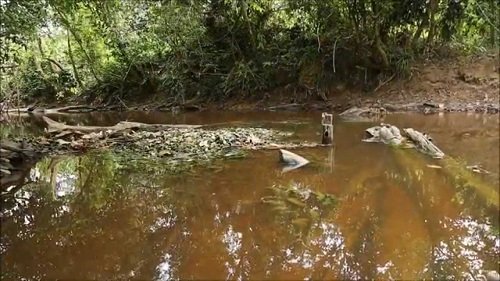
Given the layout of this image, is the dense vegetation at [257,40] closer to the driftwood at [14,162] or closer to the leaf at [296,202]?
the driftwood at [14,162]

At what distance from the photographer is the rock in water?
6.37 meters

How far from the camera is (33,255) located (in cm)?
384

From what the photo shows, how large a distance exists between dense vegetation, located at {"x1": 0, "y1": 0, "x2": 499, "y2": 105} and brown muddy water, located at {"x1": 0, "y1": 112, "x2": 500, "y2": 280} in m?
6.16

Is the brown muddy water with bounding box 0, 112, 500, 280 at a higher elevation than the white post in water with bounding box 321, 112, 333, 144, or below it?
below

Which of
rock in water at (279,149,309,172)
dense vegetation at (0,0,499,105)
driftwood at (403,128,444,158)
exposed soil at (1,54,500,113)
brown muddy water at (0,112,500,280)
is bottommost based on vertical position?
brown muddy water at (0,112,500,280)

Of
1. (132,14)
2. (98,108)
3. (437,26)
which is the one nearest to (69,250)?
(437,26)

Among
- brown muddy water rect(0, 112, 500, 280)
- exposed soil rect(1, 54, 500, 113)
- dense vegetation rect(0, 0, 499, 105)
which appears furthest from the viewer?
dense vegetation rect(0, 0, 499, 105)

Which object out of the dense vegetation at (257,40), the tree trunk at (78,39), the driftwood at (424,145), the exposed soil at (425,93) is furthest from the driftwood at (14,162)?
the tree trunk at (78,39)

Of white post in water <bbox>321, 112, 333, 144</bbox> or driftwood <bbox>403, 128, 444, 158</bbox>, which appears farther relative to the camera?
white post in water <bbox>321, 112, 333, 144</bbox>

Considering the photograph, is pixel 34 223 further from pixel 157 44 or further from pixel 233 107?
pixel 157 44

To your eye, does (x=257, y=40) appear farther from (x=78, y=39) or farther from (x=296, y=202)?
(x=296, y=202)

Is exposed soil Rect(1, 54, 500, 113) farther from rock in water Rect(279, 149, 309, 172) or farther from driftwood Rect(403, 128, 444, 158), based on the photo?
rock in water Rect(279, 149, 309, 172)

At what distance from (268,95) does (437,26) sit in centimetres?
553

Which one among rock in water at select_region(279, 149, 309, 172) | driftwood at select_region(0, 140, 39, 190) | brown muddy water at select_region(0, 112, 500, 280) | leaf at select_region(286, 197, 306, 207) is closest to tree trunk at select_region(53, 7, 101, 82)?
driftwood at select_region(0, 140, 39, 190)
